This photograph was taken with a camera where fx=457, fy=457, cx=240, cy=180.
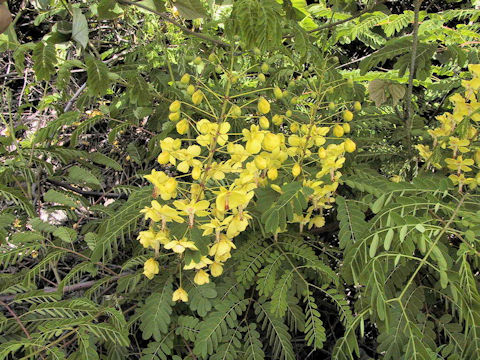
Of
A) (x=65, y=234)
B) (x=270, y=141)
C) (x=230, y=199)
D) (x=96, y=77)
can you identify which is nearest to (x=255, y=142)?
(x=270, y=141)

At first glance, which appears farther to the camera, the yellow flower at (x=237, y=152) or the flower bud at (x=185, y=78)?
the flower bud at (x=185, y=78)

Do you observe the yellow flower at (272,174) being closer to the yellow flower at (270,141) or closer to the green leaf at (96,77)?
the yellow flower at (270,141)

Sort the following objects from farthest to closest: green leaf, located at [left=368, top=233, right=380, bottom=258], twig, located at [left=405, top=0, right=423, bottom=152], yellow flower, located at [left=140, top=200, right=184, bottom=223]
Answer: twig, located at [left=405, top=0, right=423, bottom=152] → yellow flower, located at [left=140, top=200, right=184, bottom=223] → green leaf, located at [left=368, top=233, right=380, bottom=258]

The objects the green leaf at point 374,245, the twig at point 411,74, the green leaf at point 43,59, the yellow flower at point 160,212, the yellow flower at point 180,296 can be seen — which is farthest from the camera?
the twig at point 411,74

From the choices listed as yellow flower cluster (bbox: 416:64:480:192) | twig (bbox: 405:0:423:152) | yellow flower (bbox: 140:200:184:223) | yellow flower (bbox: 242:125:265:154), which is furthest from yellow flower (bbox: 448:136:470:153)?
yellow flower (bbox: 140:200:184:223)

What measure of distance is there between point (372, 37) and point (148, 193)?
165 centimetres

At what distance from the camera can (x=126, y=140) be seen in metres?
2.56

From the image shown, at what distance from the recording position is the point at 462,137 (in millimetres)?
1231

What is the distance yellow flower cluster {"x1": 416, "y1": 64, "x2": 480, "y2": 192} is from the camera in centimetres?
122

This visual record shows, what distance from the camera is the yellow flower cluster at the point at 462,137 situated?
1223 millimetres

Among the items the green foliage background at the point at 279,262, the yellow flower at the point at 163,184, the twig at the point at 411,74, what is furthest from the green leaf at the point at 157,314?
the twig at the point at 411,74

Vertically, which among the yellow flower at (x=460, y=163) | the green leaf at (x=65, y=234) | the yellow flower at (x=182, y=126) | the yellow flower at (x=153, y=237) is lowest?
the green leaf at (x=65, y=234)

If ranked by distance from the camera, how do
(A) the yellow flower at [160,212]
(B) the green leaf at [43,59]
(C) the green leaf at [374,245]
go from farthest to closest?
1. (B) the green leaf at [43,59]
2. (A) the yellow flower at [160,212]
3. (C) the green leaf at [374,245]

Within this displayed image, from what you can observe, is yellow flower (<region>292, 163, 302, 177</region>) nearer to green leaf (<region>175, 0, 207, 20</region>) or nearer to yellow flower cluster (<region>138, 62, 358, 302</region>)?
yellow flower cluster (<region>138, 62, 358, 302</region>)
